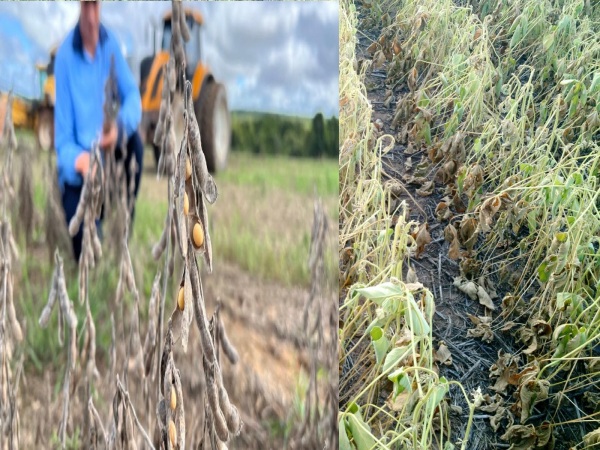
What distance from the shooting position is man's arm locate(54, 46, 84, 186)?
0.75m

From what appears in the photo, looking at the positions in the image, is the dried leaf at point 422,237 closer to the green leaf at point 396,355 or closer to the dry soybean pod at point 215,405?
the green leaf at point 396,355

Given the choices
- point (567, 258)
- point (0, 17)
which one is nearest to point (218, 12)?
point (0, 17)

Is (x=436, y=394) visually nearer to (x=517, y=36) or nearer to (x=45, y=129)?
(x=45, y=129)

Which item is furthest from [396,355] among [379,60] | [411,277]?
[379,60]

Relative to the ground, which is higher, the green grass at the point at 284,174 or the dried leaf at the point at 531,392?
the green grass at the point at 284,174

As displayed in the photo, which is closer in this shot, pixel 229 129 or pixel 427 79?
pixel 229 129

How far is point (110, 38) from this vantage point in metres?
0.76

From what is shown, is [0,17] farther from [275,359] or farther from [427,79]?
[427,79]

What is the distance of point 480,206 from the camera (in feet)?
4.32

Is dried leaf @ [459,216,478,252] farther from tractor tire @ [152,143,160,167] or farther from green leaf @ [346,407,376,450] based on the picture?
tractor tire @ [152,143,160,167]

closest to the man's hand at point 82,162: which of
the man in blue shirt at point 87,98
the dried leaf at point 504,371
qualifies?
the man in blue shirt at point 87,98

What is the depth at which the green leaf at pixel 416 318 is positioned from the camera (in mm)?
949

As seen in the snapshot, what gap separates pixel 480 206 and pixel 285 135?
0.69 m

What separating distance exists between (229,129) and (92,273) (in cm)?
27
